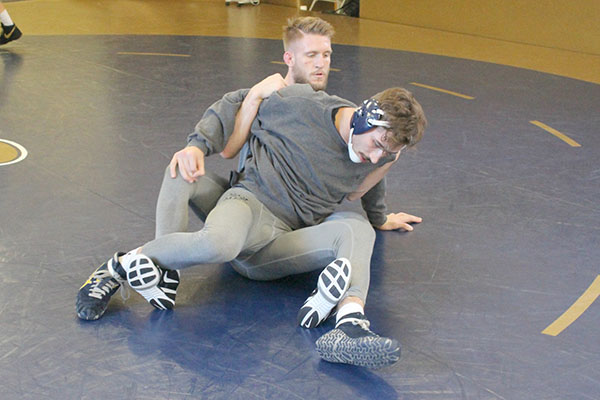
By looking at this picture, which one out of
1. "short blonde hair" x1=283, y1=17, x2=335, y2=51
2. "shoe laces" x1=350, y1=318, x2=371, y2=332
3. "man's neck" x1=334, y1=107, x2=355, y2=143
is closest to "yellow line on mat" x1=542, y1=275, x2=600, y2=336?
"shoe laces" x1=350, y1=318, x2=371, y2=332

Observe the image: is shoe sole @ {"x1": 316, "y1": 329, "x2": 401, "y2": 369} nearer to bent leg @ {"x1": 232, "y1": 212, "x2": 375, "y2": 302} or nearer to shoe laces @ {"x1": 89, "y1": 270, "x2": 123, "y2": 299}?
bent leg @ {"x1": 232, "y1": 212, "x2": 375, "y2": 302}

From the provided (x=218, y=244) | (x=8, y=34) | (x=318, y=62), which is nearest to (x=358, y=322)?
(x=218, y=244)

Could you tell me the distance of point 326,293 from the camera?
232 centimetres

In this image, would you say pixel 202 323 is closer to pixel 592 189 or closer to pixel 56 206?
pixel 56 206

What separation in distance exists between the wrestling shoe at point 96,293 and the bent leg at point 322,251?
449mm

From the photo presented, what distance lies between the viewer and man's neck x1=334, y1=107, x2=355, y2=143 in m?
2.51

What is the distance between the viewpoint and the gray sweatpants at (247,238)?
7.81 feet

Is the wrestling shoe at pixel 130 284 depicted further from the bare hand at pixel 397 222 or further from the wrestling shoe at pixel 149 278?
the bare hand at pixel 397 222

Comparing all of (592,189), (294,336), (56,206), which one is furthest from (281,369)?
(592,189)

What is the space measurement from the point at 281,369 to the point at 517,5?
587cm

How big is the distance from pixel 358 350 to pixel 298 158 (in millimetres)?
760

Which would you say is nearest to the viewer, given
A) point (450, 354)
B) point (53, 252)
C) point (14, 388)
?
point (14, 388)

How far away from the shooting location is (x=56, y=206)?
3305 mm

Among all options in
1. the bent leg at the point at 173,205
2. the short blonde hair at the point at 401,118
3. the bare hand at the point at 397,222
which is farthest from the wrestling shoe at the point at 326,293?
the bare hand at the point at 397,222
